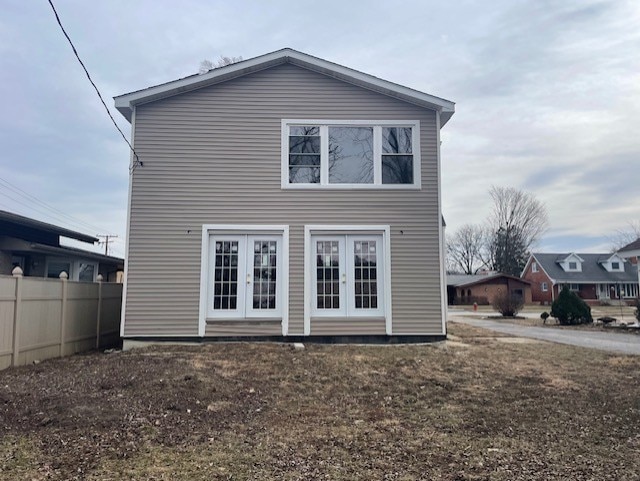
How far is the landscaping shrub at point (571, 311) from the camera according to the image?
1975 centimetres

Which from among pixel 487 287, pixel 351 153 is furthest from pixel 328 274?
pixel 487 287

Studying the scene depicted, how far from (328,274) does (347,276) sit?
43 cm

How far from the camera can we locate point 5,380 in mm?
6344

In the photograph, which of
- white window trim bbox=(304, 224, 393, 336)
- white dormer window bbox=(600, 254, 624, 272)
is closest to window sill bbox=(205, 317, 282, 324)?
white window trim bbox=(304, 224, 393, 336)

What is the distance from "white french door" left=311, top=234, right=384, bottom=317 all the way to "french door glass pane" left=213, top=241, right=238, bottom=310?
1732 mm

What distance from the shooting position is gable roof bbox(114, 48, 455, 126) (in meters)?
10.2

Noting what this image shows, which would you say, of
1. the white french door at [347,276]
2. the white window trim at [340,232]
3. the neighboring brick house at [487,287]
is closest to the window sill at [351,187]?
the white window trim at [340,232]

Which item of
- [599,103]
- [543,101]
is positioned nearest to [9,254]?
[543,101]

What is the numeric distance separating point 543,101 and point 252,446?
1605 cm

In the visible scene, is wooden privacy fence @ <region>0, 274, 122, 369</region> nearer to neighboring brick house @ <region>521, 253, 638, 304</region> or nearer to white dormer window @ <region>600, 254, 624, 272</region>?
neighboring brick house @ <region>521, 253, 638, 304</region>

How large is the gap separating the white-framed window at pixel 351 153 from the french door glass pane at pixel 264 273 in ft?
5.11

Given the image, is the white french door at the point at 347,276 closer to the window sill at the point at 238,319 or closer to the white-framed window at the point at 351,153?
the window sill at the point at 238,319

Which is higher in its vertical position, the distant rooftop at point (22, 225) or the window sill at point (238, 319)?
the distant rooftop at point (22, 225)

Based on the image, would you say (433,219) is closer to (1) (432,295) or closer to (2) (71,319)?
(1) (432,295)
